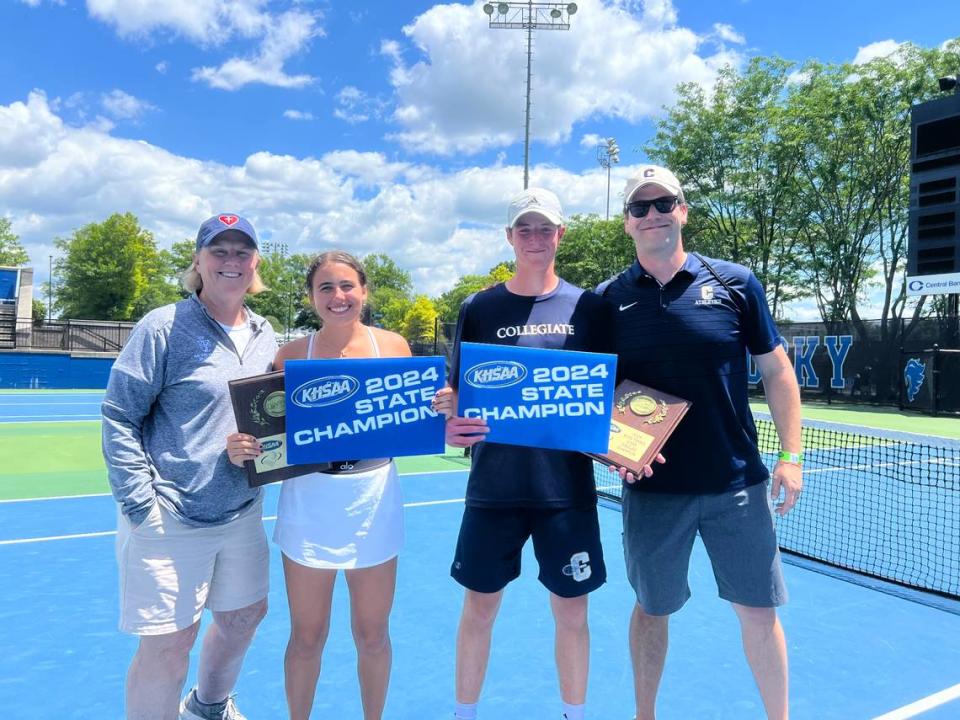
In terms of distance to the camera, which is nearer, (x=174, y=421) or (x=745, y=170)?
(x=174, y=421)

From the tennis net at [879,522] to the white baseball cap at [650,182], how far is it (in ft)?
12.9

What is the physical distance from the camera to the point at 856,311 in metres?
28.9

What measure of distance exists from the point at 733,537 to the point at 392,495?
1.53 metres

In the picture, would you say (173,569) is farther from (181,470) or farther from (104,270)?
(104,270)

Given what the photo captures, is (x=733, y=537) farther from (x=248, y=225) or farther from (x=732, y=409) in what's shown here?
(x=248, y=225)

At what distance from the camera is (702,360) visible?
2975 millimetres

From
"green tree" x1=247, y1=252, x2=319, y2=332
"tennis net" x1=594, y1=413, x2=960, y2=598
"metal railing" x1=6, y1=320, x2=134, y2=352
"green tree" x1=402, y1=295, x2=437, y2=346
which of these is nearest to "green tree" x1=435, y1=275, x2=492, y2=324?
"green tree" x1=402, y1=295, x2=437, y2=346

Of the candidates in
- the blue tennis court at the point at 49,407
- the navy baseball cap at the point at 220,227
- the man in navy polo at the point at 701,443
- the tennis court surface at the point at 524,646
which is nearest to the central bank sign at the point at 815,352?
the tennis court surface at the point at 524,646

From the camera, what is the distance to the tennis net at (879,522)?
573 centimetres

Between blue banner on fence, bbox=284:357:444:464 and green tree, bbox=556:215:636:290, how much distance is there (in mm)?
33007

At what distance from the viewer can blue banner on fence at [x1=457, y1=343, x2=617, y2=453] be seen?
2.80 meters

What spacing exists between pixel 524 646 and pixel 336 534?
6.52 feet

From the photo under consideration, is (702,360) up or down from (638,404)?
up

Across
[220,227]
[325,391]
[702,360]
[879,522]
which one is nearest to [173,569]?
[325,391]
